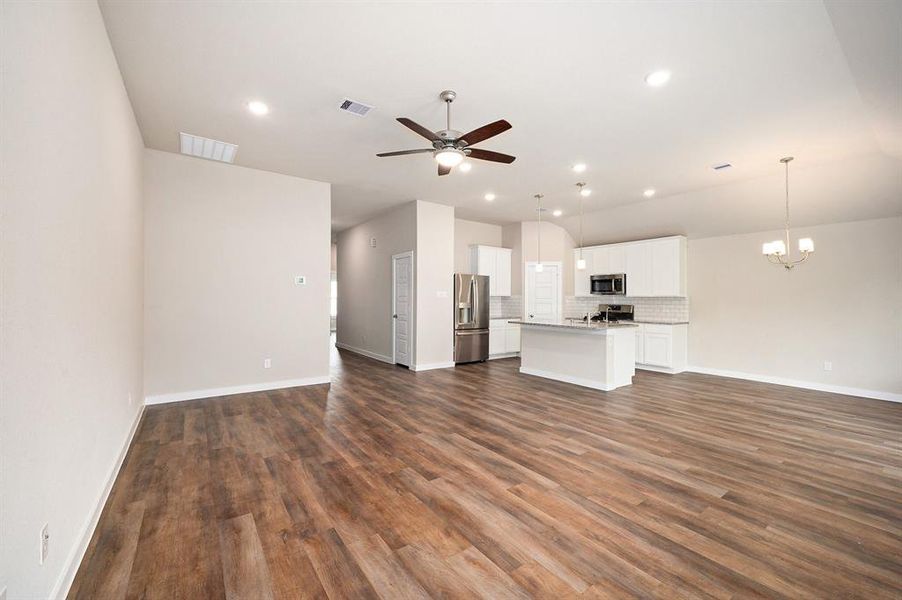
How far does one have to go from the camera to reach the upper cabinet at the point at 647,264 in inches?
284

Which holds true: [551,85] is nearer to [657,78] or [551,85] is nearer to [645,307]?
[657,78]

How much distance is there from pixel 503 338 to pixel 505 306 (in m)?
0.92

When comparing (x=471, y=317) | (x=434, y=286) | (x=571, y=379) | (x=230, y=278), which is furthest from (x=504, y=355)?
(x=230, y=278)

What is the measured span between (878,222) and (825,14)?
4.92 m

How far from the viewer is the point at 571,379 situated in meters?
6.04

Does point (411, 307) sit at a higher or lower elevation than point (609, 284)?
lower

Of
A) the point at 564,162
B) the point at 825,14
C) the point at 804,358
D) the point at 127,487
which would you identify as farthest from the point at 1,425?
the point at 804,358

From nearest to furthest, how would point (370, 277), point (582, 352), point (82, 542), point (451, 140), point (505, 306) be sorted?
1. point (82, 542)
2. point (451, 140)
3. point (582, 352)
4. point (370, 277)
5. point (505, 306)

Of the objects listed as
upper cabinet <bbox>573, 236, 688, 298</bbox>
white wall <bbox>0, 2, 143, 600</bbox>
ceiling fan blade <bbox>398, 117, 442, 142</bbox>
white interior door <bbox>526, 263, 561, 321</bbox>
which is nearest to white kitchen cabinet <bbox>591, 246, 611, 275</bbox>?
upper cabinet <bbox>573, 236, 688, 298</bbox>

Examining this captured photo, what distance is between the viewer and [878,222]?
5.46 meters

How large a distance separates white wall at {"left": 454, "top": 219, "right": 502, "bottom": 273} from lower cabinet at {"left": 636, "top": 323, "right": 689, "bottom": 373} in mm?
3793

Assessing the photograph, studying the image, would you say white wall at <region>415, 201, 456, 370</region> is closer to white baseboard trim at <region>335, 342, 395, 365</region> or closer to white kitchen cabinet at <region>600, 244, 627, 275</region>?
white baseboard trim at <region>335, 342, 395, 365</region>

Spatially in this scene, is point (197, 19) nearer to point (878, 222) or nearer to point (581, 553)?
Result: point (581, 553)

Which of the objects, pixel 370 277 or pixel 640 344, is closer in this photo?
pixel 640 344
